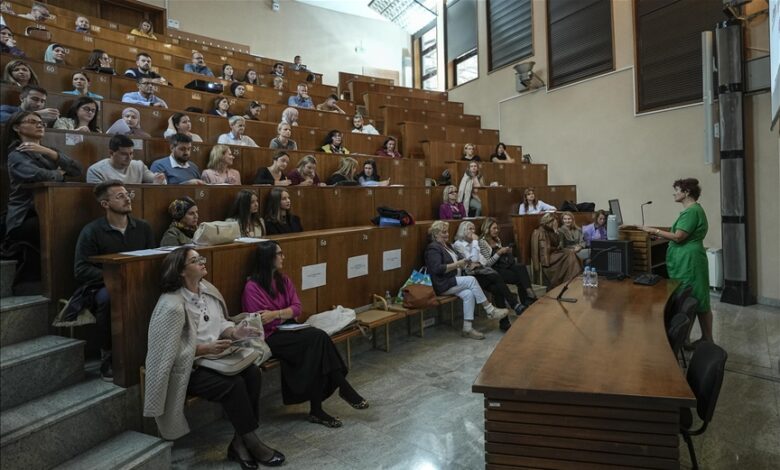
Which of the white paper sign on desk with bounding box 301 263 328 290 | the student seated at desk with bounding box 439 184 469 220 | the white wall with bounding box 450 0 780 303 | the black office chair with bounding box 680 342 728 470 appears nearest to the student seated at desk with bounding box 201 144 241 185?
the white paper sign on desk with bounding box 301 263 328 290

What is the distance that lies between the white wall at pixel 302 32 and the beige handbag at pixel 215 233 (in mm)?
7775

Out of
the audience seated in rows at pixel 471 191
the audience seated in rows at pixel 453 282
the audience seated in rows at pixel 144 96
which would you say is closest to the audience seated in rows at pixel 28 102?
the audience seated in rows at pixel 144 96

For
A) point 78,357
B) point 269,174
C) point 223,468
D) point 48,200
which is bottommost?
point 223,468

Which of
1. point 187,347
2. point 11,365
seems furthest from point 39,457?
point 187,347

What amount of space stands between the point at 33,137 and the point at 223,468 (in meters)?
2.13

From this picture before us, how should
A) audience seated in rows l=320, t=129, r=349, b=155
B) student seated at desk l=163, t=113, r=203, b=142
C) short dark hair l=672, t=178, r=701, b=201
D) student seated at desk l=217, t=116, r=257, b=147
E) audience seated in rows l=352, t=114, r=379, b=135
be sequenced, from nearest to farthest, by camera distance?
short dark hair l=672, t=178, r=701, b=201, student seated at desk l=163, t=113, r=203, b=142, student seated at desk l=217, t=116, r=257, b=147, audience seated in rows l=320, t=129, r=349, b=155, audience seated in rows l=352, t=114, r=379, b=135

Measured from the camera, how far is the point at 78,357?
2113 mm

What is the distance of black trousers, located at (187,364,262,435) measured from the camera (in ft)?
6.80

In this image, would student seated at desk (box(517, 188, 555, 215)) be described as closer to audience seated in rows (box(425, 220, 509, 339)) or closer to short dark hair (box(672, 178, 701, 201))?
audience seated in rows (box(425, 220, 509, 339))

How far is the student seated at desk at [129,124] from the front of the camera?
3.84m

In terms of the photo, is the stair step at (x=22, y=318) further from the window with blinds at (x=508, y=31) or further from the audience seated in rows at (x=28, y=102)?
the window with blinds at (x=508, y=31)

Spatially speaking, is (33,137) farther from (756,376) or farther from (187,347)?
(756,376)

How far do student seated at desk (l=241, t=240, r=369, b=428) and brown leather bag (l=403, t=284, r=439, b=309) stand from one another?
1.15 metres

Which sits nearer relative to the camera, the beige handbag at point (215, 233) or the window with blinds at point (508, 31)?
the beige handbag at point (215, 233)
